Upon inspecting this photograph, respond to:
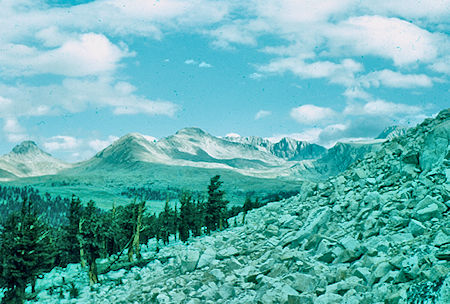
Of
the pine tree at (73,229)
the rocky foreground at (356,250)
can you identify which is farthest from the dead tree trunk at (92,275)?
the pine tree at (73,229)

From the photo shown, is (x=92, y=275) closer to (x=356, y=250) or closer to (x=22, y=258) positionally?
(x=22, y=258)

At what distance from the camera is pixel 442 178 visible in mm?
16031

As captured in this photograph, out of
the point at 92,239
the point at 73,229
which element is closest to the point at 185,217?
the point at 73,229

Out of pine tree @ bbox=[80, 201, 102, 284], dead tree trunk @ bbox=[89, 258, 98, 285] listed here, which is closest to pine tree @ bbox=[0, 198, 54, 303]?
pine tree @ bbox=[80, 201, 102, 284]

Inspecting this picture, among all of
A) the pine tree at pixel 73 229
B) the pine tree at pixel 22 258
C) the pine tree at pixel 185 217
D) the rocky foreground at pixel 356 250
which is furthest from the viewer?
the pine tree at pixel 185 217

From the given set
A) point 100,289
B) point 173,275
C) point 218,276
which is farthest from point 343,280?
point 100,289

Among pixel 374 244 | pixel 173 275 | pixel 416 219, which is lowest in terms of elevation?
pixel 173 275

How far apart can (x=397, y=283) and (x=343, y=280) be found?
2092 mm

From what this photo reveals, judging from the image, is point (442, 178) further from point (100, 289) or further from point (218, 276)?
point (100, 289)

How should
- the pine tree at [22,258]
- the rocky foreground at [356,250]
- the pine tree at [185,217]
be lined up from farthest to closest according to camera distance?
1. the pine tree at [185,217]
2. the pine tree at [22,258]
3. the rocky foreground at [356,250]

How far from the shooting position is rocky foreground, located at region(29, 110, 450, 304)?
10.2 m

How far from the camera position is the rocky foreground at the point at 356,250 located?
404 inches

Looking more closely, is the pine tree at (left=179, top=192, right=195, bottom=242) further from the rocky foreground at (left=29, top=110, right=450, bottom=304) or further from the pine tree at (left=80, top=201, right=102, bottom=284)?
the rocky foreground at (left=29, top=110, right=450, bottom=304)

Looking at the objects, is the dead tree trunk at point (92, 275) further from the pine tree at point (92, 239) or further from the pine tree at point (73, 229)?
the pine tree at point (73, 229)
